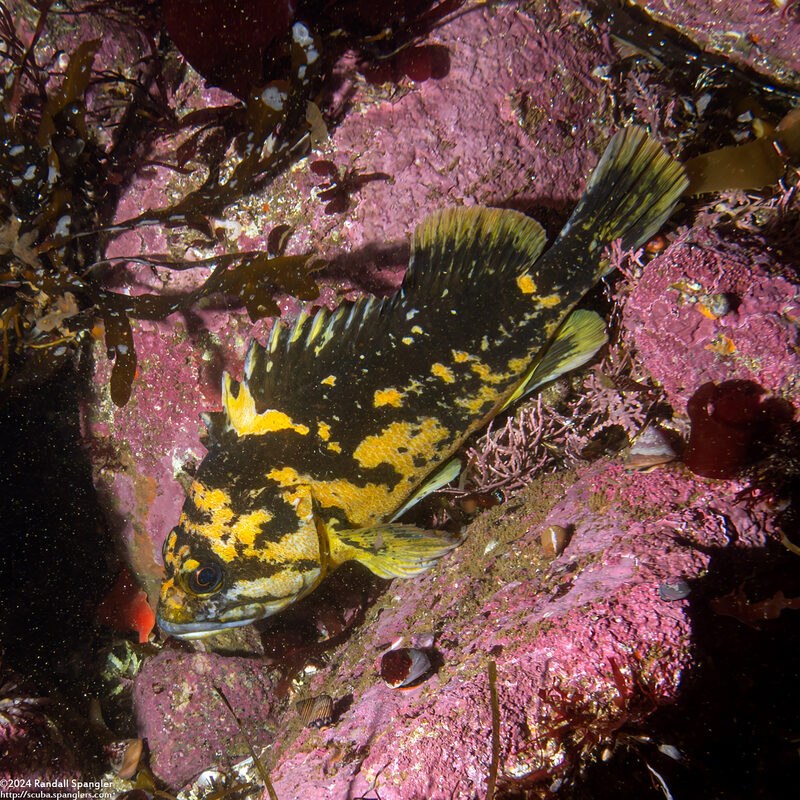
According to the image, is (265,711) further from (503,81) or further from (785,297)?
(503,81)

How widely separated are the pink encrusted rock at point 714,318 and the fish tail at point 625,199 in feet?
0.82

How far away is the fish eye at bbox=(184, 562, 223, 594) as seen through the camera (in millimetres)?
2904

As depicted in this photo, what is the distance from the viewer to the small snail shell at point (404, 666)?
93.9 inches

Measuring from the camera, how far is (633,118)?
3133 millimetres

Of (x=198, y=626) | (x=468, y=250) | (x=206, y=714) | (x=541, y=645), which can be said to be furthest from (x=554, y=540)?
(x=206, y=714)

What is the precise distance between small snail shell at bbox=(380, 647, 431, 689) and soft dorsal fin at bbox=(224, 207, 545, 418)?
62.2 inches

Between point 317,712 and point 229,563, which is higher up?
point 229,563

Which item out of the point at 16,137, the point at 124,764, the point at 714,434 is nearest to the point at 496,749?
the point at 714,434

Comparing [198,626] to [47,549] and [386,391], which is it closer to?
[386,391]

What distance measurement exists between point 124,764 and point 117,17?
6113 mm

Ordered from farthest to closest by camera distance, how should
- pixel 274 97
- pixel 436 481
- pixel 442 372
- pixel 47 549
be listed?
1. pixel 47 549
2. pixel 436 481
3. pixel 274 97
4. pixel 442 372

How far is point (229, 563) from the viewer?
116 inches

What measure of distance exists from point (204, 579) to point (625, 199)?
3403 mm

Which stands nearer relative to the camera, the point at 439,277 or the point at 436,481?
the point at 439,277
